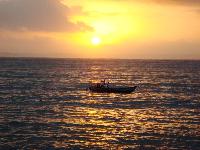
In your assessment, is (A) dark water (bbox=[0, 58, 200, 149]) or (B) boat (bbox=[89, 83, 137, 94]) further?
(B) boat (bbox=[89, 83, 137, 94])

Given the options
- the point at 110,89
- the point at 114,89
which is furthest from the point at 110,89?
the point at 114,89

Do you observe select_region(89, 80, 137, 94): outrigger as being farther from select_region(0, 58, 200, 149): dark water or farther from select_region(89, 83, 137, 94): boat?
select_region(0, 58, 200, 149): dark water

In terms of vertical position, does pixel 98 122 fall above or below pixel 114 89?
below

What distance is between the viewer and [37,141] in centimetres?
4697

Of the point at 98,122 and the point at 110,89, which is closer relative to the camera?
the point at 98,122

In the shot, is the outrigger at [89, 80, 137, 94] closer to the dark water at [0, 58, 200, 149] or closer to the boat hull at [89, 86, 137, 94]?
the boat hull at [89, 86, 137, 94]

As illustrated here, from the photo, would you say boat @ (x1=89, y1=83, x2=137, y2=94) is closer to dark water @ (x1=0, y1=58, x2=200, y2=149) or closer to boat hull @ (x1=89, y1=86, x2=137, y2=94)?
boat hull @ (x1=89, y1=86, x2=137, y2=94)

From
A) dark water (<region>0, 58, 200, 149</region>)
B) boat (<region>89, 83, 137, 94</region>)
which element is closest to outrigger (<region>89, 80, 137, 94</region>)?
boat (<region>89, 83, 137, 94</region>)

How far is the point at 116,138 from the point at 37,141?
8.61 metres

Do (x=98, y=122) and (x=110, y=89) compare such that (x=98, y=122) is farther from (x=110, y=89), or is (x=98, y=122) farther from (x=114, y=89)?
(x=110, y=89)

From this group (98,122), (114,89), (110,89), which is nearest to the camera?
(98,122)

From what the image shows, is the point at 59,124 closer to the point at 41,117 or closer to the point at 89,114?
the point at 41,117

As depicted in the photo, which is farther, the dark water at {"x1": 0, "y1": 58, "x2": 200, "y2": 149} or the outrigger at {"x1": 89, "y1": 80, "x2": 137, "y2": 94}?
the outrigger at {"x1": 89, "y1": 80, "x2": 137, "y2": 94}

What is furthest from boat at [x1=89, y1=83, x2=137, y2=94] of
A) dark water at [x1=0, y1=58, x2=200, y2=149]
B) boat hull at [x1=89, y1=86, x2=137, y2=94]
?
dark water at [x1=0, y1=58, x2=200, y2=149]
